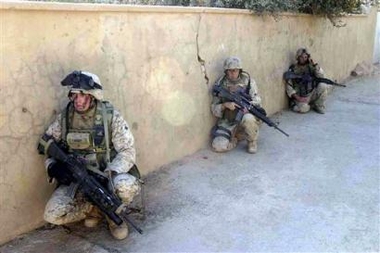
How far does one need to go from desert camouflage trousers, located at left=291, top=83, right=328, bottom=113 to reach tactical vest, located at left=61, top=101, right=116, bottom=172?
16.2 ft

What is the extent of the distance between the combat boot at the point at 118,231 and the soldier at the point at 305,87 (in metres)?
5.09

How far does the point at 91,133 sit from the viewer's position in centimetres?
346

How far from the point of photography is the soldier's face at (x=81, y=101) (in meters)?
3.36

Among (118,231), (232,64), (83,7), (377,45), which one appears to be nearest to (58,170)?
(118,231)

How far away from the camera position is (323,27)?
9.38 meters

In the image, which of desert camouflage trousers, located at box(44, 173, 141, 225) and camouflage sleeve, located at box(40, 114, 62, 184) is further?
camouflage sleeve, located at box(40, 114, 62, 184)

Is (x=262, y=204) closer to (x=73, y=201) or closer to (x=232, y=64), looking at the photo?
(x=73, y=201)

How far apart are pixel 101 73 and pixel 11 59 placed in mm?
949

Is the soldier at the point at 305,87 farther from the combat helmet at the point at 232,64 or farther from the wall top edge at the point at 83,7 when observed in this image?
the wall top edge at the point at 83,7

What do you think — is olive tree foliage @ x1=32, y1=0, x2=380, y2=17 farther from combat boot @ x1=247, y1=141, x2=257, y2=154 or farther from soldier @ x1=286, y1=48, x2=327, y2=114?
combat boot @ x1=247, y1=141, x2=257, y2=154

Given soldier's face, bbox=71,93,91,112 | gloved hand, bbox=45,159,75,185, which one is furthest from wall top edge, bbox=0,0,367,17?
gloved hand, bbox=45,159,75,185

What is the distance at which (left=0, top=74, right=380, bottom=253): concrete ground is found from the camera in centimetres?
332

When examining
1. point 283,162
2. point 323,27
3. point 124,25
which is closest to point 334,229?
point 283,162

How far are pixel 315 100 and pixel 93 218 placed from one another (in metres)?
5.33
